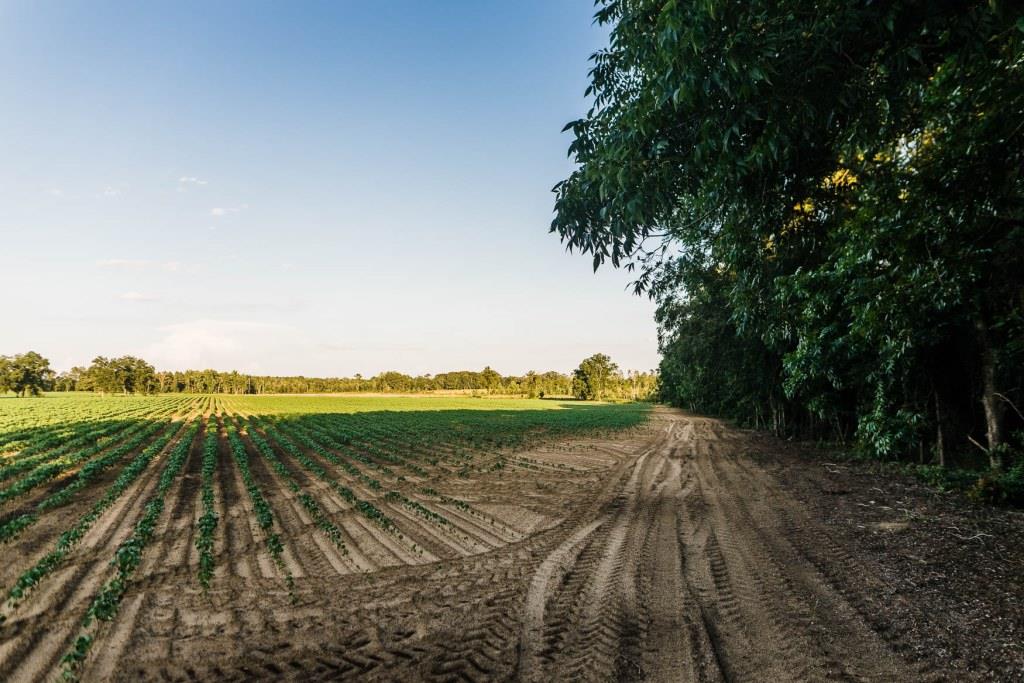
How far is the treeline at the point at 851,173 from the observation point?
318 cm

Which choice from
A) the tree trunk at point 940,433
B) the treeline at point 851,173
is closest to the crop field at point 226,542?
the treeline at point 851,173

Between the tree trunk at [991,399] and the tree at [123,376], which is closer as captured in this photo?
the tree trunk at [991,399]

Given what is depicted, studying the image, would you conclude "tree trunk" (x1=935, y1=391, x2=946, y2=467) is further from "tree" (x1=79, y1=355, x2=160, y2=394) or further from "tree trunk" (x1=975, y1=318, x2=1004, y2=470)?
"tree" (x1=79, y1=355, x2=160, y2=394)

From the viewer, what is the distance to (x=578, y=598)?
519 cm

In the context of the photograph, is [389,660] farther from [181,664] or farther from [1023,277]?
[1023,277]

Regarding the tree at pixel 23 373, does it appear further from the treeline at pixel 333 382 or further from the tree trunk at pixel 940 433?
the tree trunk at pixel 940 433

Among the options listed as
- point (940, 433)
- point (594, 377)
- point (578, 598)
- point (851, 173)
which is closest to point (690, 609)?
point (578, 598)

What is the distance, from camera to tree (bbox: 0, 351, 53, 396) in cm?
10575

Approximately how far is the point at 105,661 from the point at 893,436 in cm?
1503

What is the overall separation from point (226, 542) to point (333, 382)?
181 m

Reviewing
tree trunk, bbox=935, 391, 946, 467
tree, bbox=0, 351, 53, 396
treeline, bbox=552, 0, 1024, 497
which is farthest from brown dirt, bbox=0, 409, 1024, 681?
tree, bbox=0, 351, 53, 396

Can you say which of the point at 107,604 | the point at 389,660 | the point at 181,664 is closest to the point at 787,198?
the point at 389,660

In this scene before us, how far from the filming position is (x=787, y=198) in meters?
5.87

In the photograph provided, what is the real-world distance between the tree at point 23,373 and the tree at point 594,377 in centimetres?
12821
